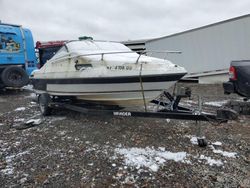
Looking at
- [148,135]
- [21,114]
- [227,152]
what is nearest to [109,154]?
[148,135]

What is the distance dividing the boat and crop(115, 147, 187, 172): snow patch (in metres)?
1.22

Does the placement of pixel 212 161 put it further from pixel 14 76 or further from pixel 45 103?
pixel 14 76

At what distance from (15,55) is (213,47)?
9028mm

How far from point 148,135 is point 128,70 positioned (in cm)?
127

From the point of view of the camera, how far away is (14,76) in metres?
10.8

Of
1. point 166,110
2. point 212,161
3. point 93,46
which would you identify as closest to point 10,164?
point 166,110

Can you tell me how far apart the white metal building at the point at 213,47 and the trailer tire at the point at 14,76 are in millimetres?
6136

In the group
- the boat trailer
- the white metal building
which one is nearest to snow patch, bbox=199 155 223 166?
the boat trailer

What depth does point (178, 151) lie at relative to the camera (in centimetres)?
409

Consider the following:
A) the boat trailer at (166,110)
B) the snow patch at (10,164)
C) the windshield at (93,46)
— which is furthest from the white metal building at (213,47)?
the snow patch at (10,164)

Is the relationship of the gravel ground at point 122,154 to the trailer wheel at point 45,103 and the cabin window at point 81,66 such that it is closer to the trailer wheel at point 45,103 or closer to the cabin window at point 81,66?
the trailer wheel at point 45,103

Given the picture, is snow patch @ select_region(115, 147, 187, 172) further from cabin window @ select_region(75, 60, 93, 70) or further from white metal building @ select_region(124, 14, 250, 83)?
white metal building @ select_region(124, 14, 250, 83)

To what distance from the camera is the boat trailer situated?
162 inches

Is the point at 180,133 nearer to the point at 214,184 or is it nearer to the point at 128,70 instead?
the point at 128,70
